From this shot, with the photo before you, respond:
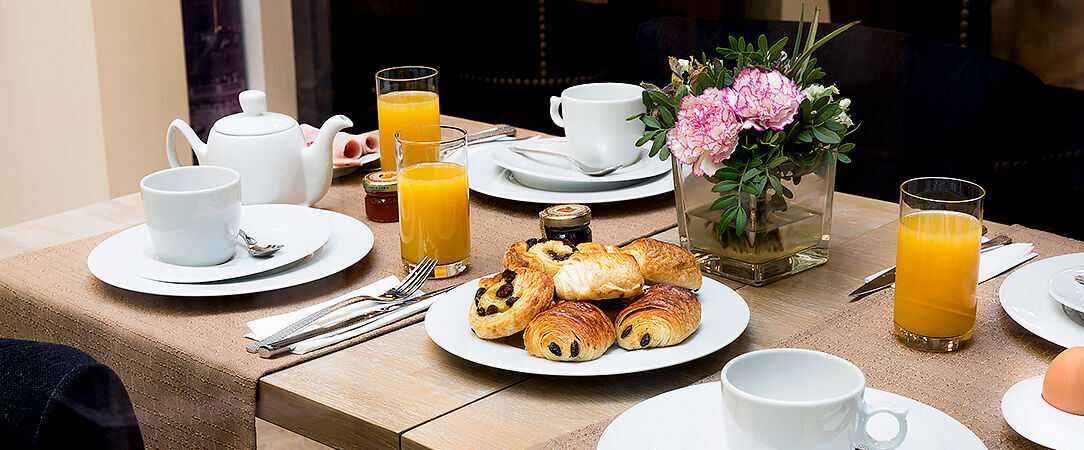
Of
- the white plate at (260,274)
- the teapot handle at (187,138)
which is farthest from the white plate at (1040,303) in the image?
the teapot handle at (187,138)

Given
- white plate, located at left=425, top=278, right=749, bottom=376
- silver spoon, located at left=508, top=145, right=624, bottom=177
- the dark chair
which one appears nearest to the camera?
white plate, located at left=425, top=278, right=749, bottom=376

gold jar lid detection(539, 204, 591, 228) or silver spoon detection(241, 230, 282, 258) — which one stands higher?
gold jar lid detection(539, 204, 591, 228)

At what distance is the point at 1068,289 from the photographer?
917 mm

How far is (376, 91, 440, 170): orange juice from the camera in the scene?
4.71 feet

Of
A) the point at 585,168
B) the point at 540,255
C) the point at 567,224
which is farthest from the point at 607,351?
the point at 585,168

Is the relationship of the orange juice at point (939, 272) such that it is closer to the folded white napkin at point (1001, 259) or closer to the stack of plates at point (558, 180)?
the folded white napkin at point (1001, 259)

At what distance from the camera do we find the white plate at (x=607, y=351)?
0.83 metres

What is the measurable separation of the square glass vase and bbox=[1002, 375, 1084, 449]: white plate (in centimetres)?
34

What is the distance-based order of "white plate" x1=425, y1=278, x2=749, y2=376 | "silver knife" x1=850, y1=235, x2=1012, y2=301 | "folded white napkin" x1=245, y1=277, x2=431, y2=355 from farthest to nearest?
"silver knife" x1=850, y1=235, x2=1012, y2=301 < "folded white napkin" x1=245, y1=277, x2=431, y2=355 < "white plate" x1=425, y1=278, x2=749, y2=376

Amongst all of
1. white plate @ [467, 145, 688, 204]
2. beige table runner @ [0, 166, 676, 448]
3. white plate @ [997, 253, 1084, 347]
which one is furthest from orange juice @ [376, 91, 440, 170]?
white plate @ [997, 253, 1084, 347]

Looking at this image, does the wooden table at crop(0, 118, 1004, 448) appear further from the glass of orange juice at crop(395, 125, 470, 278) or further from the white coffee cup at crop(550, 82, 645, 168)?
the white coffee cup at crop(550, 82, 645, 168)

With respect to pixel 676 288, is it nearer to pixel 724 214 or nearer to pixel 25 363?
pixel 724 214

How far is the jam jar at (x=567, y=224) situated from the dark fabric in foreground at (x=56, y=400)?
492 mm

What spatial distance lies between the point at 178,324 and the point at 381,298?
20cm
